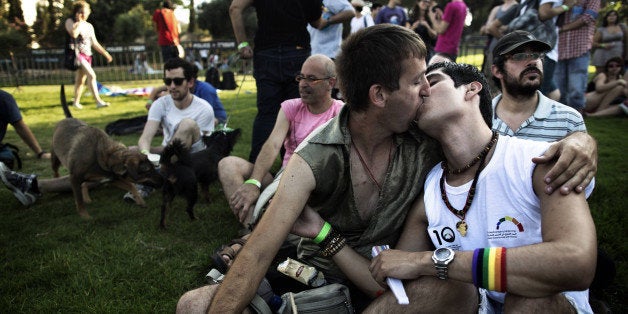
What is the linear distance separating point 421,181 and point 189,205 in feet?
8.94

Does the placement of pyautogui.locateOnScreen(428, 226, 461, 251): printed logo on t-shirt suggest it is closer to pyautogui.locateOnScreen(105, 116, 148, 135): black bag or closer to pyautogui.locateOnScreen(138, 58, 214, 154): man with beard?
pyautogui.locateOnScreen(138, 58, 214, 154): man with beard

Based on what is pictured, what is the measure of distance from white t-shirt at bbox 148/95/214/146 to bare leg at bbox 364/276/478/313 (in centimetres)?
388

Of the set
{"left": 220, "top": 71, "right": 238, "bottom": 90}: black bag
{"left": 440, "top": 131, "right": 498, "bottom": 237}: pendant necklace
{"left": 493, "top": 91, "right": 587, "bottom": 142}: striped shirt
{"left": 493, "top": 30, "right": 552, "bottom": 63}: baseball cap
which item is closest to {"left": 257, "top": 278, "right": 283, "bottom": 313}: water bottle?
{"left": 440, "top": 131, "right": 498, "bottom": 237}: pendant necklace

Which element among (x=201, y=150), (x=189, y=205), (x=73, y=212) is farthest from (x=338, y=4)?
(x=73, y=212)

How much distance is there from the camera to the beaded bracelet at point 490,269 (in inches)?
65.8

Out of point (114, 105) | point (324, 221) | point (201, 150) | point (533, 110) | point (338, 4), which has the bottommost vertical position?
point (114, 105)

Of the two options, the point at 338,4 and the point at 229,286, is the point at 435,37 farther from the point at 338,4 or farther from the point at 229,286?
the point at 229,286

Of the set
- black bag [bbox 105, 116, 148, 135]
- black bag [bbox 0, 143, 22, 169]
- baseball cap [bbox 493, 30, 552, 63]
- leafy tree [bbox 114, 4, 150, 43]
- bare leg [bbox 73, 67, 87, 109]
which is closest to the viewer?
baseball cap [bbox 493, 30, 552, 63]

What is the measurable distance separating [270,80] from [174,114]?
1.30 metres

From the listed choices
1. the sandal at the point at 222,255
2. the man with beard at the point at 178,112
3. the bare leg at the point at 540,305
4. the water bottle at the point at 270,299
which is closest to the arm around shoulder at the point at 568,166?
the bare leg at the point at 540,305

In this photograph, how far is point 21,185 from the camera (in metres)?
4.86

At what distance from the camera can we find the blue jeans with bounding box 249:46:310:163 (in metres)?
4.85

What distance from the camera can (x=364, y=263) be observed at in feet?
7.32

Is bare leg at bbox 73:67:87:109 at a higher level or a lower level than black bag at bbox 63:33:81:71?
lower
